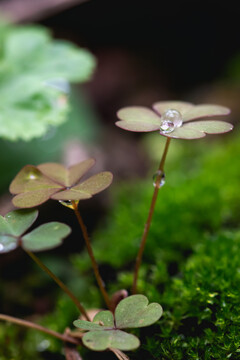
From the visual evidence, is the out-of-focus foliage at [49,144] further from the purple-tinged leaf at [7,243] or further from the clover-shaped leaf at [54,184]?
the purple-tinged leaf at [7,243]

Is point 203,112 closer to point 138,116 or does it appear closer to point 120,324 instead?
point 138,116

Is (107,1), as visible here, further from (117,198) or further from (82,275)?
(82,275)

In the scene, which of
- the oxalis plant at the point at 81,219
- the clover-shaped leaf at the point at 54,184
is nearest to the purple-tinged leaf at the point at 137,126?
the oxalis plant at the point at 81,219

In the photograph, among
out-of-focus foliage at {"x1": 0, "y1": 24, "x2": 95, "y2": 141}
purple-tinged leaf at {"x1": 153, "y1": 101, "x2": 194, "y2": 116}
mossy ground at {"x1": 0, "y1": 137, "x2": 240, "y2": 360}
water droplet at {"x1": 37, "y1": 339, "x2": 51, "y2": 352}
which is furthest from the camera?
out-of-focus foliage at {"x1": 0, "y1": 24, "x2": 95, "y2": 141}

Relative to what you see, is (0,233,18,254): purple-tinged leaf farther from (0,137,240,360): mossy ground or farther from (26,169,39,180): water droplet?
(0,137,240,360): mossy ground

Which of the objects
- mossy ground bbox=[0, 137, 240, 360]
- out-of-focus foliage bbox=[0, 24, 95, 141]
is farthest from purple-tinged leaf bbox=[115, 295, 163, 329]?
out-of-focus foliage bbox=[0, 24, 95, 141]

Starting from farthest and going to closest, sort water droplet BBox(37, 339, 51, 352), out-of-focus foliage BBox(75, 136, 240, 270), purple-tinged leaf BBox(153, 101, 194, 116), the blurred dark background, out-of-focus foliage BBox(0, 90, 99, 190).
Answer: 1. the blurred dark background
2. out-of-focus foliage BBox(0, 90, 99, 190)
3. out-of-focus foliage BBox(75, 136, 240, 270)
4. water droplet BBox(37, 339, 51, 352)
5. purple-tinged leaf BBox(153, 101, 194, 116)

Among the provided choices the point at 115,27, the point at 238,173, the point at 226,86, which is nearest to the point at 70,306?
the point at 238,173
